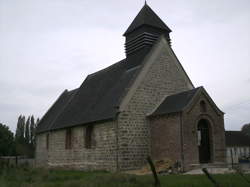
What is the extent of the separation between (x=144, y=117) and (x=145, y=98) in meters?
1.18

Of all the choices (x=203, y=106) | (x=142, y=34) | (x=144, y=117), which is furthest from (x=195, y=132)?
(x=142, y=34)

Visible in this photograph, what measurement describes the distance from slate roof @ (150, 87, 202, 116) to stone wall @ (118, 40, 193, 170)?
544 millimetres

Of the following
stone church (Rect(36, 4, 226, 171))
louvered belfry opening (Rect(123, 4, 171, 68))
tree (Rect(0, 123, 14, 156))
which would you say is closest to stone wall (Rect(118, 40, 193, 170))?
stone church (Rect(36, 4, 226, 171))

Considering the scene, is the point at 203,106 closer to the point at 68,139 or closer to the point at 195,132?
the point at 195,132

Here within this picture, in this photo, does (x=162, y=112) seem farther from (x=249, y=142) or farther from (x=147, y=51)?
(x=249, y=142)

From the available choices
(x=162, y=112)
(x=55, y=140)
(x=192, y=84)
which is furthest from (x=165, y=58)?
(x=55, y=140)

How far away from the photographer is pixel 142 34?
21359 millimetres

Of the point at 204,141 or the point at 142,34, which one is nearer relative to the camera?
the point at 204,141

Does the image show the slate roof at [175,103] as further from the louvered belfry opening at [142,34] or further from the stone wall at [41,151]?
the stone wall at [41,151]

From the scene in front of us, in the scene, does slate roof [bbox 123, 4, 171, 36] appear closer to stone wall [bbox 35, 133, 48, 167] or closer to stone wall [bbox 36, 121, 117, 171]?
stone wall [bbox 36, 121, 117, 171]

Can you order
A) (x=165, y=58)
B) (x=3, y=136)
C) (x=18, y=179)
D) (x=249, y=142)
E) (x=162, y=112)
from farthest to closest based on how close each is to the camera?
(x=249, y=142), (x=3, y=136), (x=165, y=58), (x=162, y=112), (x=18, y=179)

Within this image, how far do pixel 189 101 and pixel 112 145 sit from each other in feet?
16.6

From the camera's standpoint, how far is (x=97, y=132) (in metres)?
19.3

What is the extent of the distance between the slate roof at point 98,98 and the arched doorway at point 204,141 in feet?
16.5
